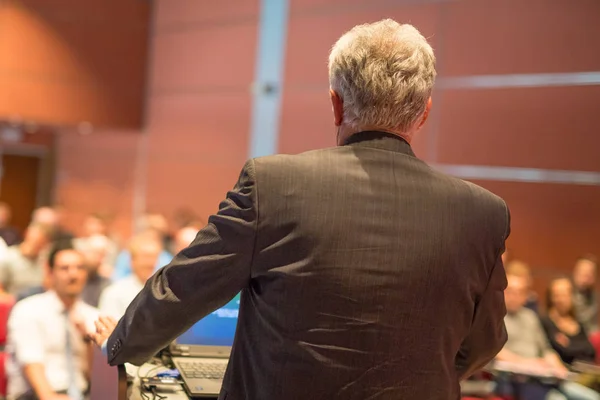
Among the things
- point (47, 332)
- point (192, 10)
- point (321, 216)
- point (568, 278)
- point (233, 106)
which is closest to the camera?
point (321, 216)

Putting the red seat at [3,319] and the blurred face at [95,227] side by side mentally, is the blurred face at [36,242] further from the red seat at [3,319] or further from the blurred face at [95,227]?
the red seat at [3,319]

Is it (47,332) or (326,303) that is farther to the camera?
(47,332)

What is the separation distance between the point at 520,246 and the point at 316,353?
18.4 feet

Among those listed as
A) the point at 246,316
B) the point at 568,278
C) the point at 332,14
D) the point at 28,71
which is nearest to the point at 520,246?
the point at 568,278

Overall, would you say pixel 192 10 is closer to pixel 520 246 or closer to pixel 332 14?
pixel 332 14

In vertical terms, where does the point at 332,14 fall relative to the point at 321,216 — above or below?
above

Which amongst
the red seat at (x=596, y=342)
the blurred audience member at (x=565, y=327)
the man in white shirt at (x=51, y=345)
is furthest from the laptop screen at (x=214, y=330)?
the red seat at (x=596, y=342)

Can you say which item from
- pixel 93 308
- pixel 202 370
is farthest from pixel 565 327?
pixel 202 370

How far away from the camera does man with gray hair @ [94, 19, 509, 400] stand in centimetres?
121

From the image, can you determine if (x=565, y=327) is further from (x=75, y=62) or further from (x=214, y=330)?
(x=75, y=62)

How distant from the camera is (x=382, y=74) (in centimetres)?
126

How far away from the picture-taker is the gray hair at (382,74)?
1261mm

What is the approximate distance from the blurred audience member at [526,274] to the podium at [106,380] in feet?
13.8

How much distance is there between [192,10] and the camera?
10.0m
